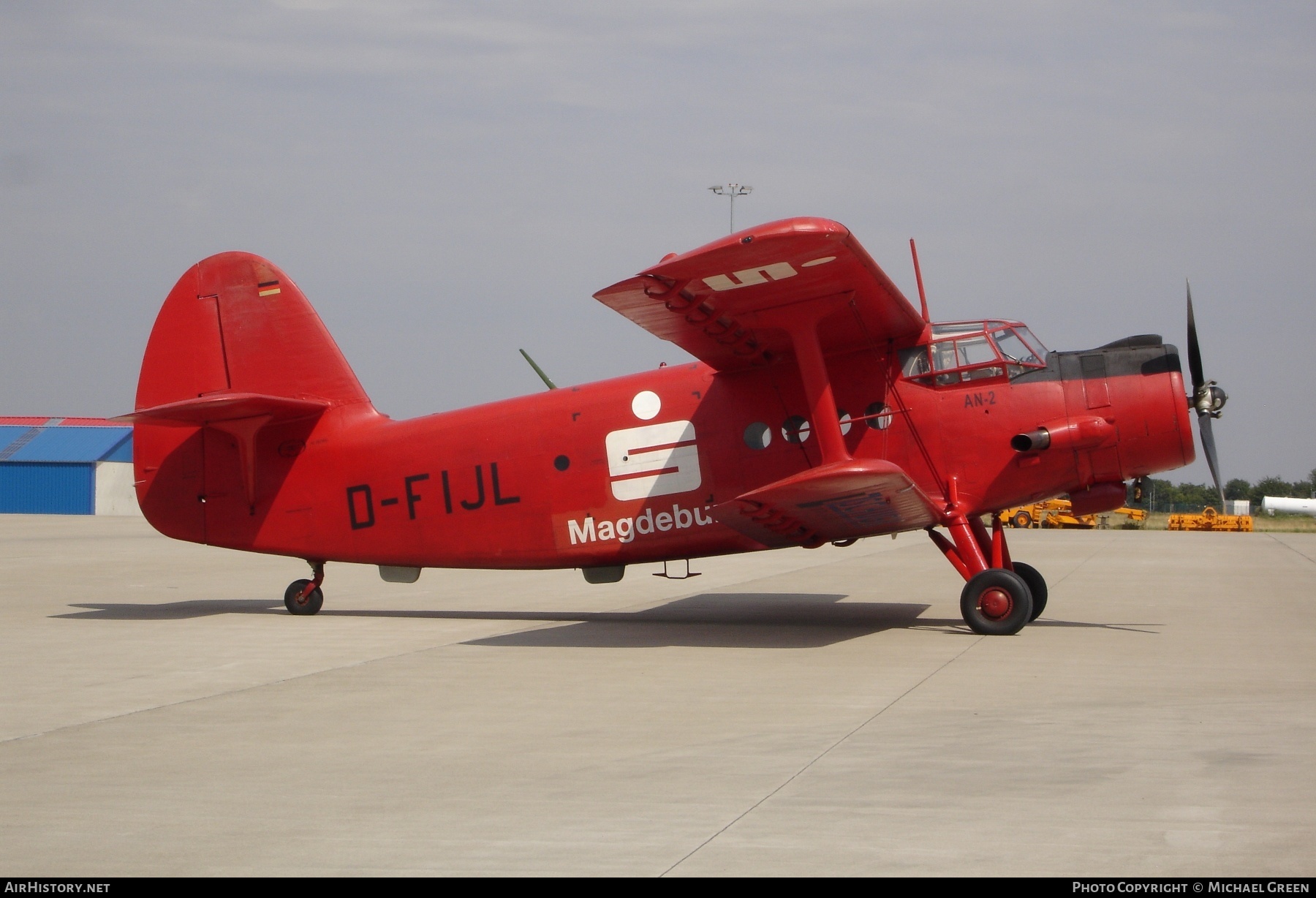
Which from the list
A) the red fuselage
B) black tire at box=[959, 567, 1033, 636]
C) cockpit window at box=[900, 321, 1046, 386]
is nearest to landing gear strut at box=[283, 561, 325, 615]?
the red fuselage

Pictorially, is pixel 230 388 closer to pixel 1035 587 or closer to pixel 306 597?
pixel 306 597

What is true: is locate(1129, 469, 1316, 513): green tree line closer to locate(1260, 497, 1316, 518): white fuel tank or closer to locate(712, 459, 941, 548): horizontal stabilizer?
locate(1260, 497, 1316, 518): white fuel tank

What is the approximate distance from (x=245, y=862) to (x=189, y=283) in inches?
445

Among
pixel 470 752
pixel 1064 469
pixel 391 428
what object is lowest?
pixel 470 752

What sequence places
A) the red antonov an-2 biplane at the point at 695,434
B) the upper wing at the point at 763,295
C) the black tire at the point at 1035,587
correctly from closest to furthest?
the upper wing at the point at 763,295 → the red antonov an-2 biplane at the point at 695,434 → the black tire at the point at 1035,587

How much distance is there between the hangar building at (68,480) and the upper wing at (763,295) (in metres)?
56.4

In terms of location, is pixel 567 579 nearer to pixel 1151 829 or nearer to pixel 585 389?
pixel 585 389

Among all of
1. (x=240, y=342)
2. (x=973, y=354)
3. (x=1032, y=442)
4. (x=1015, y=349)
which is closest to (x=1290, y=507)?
(x=1015, y=349)

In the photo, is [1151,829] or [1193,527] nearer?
[1151,829]

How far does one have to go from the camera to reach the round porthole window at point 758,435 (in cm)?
1191

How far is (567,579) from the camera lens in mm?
19109

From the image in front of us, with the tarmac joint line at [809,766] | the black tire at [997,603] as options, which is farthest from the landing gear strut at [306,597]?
the tarmac joint line at [809,766]

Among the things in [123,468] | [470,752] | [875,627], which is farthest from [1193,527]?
[123,468]

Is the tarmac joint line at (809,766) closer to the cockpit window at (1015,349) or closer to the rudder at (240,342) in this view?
the cockpit window at (1015,349)
